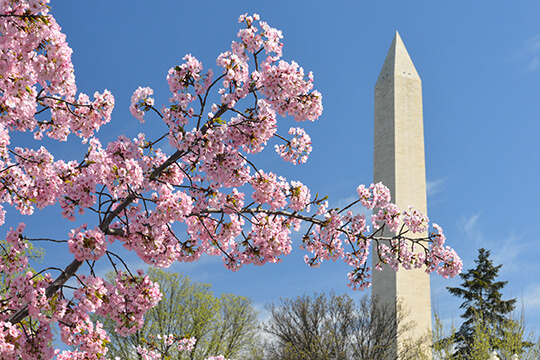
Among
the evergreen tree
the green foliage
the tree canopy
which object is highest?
the evergreen tree

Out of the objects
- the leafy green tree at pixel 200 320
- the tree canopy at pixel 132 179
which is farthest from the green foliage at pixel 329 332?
the tree canopy at pixel 132 179

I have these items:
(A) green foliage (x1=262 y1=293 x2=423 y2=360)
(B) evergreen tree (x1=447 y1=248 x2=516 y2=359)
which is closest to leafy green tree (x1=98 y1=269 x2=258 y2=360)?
(A) green foliage (x1=262 y1=293 x2=423 y2=360)

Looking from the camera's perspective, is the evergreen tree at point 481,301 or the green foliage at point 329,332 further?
the evergreen tree at point 481,301

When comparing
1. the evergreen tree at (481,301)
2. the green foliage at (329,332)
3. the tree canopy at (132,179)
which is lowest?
the tree canopy at (132,179)

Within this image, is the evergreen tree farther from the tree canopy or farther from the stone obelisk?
the tree canopy

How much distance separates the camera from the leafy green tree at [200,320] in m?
22.9

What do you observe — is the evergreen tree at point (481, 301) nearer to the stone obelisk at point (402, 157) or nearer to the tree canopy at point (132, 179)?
the stone obelisk at point (402, 157)

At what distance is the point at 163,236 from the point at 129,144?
0.89m

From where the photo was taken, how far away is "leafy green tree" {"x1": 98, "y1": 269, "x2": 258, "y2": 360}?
22906 mm

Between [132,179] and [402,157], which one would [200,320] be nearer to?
[402,157]

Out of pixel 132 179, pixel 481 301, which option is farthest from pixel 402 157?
pixel 132 179

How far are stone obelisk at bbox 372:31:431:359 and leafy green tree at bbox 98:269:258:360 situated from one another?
6352 mm

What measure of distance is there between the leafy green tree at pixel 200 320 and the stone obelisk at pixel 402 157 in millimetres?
6352

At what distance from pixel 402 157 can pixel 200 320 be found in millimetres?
12475
